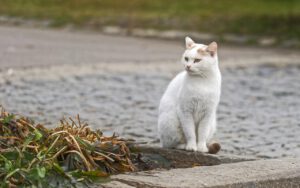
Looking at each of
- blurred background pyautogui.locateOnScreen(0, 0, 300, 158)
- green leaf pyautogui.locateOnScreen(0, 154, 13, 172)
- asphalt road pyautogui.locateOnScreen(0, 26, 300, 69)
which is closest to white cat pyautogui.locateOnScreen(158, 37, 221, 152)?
blurred background pyautogui.locateOnScreen(0, 0, 300, 158)

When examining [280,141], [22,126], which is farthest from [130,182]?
[280,141]

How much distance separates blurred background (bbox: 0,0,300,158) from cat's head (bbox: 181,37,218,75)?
4.52 feet

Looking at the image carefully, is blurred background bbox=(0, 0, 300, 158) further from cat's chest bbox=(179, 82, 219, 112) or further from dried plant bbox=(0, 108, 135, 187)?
dried plant bbox=(0, 108, 135, 187)

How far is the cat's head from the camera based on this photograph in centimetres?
653

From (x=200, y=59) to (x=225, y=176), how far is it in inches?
55.7

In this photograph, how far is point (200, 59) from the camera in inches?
258

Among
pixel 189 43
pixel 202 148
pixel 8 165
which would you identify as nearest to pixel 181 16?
pixel 189 43

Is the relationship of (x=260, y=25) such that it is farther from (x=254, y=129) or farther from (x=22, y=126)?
(x=22, y=126)

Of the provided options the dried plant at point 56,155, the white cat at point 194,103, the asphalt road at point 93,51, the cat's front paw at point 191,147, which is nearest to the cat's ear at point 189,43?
the white cat at point 194,103

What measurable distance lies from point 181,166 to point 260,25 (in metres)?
14.8

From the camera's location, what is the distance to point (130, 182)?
5.21 m

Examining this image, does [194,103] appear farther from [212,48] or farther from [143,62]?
[143,62]

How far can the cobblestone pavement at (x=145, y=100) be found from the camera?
879 centimetres

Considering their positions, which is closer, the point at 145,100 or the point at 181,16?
the point at 145,100
